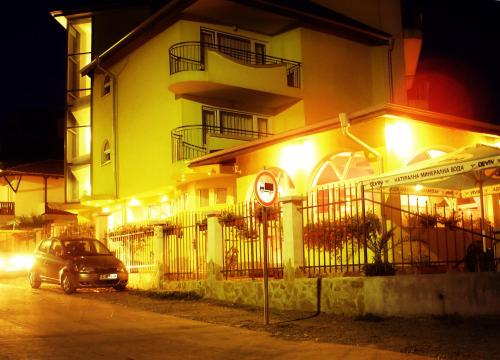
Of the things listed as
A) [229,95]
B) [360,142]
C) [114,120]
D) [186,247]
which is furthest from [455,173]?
[114,120]

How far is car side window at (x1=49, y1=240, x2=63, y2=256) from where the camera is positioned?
1815cm

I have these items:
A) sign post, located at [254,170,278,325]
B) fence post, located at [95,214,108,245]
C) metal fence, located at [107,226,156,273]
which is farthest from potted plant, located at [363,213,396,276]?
fence post, located at [95,214,108,245]

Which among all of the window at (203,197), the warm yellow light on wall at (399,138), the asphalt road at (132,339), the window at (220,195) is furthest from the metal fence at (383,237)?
the window at (203,197)

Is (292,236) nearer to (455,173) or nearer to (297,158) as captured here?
(455,173)

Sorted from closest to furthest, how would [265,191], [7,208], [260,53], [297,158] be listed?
[265,191], [297,158], [260,53], [7,208]

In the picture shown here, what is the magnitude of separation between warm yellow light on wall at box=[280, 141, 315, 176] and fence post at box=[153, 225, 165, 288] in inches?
150

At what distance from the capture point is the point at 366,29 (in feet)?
78.0

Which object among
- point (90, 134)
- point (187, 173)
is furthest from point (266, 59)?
point (90, 134)

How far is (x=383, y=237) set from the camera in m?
12.0

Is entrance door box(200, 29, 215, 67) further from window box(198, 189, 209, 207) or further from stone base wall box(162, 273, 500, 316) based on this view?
stone base wall box(162, 273, 500, 316)

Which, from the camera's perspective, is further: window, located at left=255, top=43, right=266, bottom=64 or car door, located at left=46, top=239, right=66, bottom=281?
window, located at left=255, top=43, right=266, bottom=64

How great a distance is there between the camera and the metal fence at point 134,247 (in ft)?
58.3

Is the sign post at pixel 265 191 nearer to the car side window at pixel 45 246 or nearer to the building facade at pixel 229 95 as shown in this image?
the building facade at pixel 229 95

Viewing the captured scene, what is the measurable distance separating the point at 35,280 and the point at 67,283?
2491 millimetres
